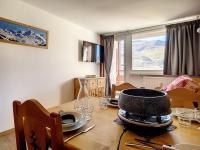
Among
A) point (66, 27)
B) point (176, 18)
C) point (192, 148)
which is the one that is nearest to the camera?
point (192, 148)

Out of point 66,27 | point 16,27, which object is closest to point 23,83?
point 16,27

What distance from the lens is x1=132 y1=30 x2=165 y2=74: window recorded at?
3863mm

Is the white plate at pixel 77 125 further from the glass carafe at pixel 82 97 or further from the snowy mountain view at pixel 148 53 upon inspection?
the snowy mountain view at pixel 148 53

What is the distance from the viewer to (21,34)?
2449mm

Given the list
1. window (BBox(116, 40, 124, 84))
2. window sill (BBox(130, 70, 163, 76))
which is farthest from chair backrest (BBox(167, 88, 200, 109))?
window (BBox(116, 40, 124, 84))

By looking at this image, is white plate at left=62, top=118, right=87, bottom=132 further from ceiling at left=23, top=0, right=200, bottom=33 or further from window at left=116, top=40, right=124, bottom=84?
window at left=116, top=40, right=124, bottom=84

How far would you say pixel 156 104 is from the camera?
70cm

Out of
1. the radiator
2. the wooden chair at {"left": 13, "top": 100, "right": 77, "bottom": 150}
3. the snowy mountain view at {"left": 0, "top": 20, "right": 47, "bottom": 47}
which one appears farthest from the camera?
the radiator

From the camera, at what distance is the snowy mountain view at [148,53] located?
3.87 meters

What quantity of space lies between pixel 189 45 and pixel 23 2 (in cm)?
336

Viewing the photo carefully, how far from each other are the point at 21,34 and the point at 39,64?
0.60 metres

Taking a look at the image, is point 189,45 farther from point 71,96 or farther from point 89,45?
point 71,96

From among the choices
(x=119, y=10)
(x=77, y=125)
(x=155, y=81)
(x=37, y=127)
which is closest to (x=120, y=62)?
(x=155, y=81)

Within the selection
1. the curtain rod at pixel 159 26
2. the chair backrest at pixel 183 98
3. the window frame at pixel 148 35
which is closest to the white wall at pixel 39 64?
the curtain rod at pixel 159 26
